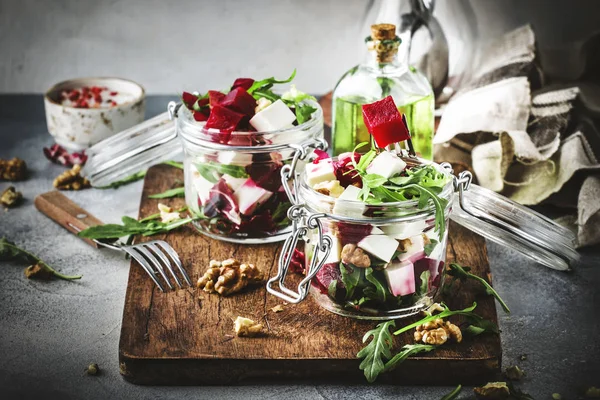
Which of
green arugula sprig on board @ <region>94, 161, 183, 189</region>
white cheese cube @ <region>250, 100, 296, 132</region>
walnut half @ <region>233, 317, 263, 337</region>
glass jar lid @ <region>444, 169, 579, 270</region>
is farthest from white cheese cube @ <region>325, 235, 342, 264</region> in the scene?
green arugula sprig on board @ <region>94, 161, 183, 189</region>

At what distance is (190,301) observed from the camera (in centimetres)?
186

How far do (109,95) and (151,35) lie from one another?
0.71 meters

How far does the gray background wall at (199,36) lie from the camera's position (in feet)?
11.5

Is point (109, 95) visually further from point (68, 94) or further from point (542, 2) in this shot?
point (542, 2)

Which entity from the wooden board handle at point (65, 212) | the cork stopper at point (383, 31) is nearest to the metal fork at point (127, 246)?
the wooden board handle at point (65, 212)

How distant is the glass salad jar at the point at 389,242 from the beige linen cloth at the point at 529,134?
16.3 inches

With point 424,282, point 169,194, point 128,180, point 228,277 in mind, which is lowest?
point 128,180

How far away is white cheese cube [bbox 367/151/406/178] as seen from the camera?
5.53ft

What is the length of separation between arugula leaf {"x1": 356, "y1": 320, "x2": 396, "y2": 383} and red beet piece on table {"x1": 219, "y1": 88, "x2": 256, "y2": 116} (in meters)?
0.66

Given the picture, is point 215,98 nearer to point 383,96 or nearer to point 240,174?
point 240,174

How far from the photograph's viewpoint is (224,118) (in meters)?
2.01

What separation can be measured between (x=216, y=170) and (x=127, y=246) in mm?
293

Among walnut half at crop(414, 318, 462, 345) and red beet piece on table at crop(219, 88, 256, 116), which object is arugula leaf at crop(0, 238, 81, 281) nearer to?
red beet piece on table at crop(219, 88, 256, 116)

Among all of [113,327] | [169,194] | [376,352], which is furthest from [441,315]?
[169,194]
